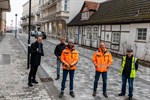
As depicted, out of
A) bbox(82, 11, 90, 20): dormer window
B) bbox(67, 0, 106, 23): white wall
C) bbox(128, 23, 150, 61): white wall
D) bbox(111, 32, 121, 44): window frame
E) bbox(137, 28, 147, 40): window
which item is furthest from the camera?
bbox(67, 0, 106, 23): white wall

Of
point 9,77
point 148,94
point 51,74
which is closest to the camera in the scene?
point 148,94

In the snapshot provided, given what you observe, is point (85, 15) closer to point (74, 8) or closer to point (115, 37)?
point (74, 8)

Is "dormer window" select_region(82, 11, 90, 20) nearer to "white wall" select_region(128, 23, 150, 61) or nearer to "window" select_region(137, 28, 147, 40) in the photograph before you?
"white wall" select_region(128, 23, 150, 61)

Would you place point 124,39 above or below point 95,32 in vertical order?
below

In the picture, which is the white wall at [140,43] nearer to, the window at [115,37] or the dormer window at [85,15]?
the window at [115,37]

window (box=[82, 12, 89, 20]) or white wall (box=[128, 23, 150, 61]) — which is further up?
window (box=[82, 12, 89, 20])

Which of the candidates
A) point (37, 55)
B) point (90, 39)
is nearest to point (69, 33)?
point (90, 39)

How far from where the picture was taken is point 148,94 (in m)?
7.70

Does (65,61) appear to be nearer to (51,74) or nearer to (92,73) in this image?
(51,74)

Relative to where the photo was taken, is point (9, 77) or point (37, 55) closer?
point (37, 55)

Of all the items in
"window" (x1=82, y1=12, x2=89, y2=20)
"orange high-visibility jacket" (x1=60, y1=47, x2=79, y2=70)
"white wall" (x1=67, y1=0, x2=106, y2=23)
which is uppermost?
"white wall" (x1=67, y1=0, x2=106, y2=23)

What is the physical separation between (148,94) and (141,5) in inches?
472

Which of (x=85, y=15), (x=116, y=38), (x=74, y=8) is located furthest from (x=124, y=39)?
(x=74, y=8)

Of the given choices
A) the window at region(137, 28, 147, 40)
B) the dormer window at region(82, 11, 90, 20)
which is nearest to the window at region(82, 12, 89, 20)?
the dormer window at region(82, 11, 90, 20)
